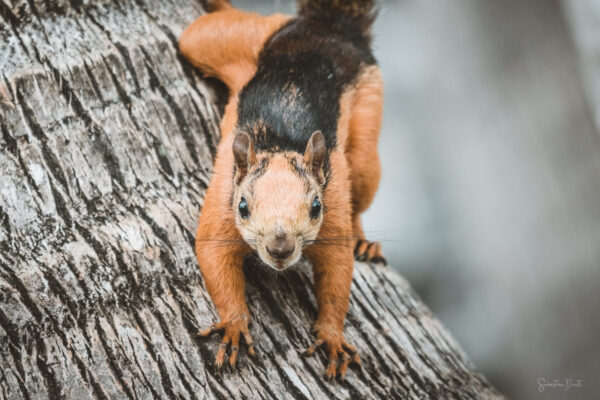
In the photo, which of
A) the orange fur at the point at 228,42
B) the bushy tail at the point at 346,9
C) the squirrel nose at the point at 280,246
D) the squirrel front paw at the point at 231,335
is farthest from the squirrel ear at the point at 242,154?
the bushy tail at the point at 346,9

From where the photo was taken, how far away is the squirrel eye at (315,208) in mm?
2805

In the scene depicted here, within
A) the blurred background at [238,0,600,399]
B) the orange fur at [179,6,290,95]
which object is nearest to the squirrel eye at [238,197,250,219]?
the orange fur at [179,6,290,95]

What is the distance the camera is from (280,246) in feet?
8.23

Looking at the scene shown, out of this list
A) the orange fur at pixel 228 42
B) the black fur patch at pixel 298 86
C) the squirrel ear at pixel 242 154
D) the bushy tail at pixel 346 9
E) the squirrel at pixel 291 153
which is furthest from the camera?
the bushy tail at pixel 346 9

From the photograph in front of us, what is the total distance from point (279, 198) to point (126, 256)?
78 cm

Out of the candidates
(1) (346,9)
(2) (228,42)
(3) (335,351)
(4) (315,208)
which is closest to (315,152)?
(4) (315,208)

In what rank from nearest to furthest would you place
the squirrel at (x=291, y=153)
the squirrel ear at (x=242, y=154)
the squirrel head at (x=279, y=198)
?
the squirrel head at (x=279, y=198), the squirrel at (x=291, y=153), the squirrel ear at (x=242, y=154)

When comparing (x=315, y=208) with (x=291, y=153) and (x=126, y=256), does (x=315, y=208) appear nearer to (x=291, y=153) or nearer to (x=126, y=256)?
(x=291, y=153)

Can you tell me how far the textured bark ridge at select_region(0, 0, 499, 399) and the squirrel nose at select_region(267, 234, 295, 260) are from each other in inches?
20.2

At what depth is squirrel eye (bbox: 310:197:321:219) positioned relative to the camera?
9.20ft

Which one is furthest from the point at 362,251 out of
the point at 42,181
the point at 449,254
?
the point at 449,254

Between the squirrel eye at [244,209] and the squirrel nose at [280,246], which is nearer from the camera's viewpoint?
the squirrel nose at [280,246]

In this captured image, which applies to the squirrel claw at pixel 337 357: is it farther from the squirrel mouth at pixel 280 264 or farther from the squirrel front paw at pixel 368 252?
the squirrel front paw at pixel 368 252

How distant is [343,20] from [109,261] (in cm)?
277
